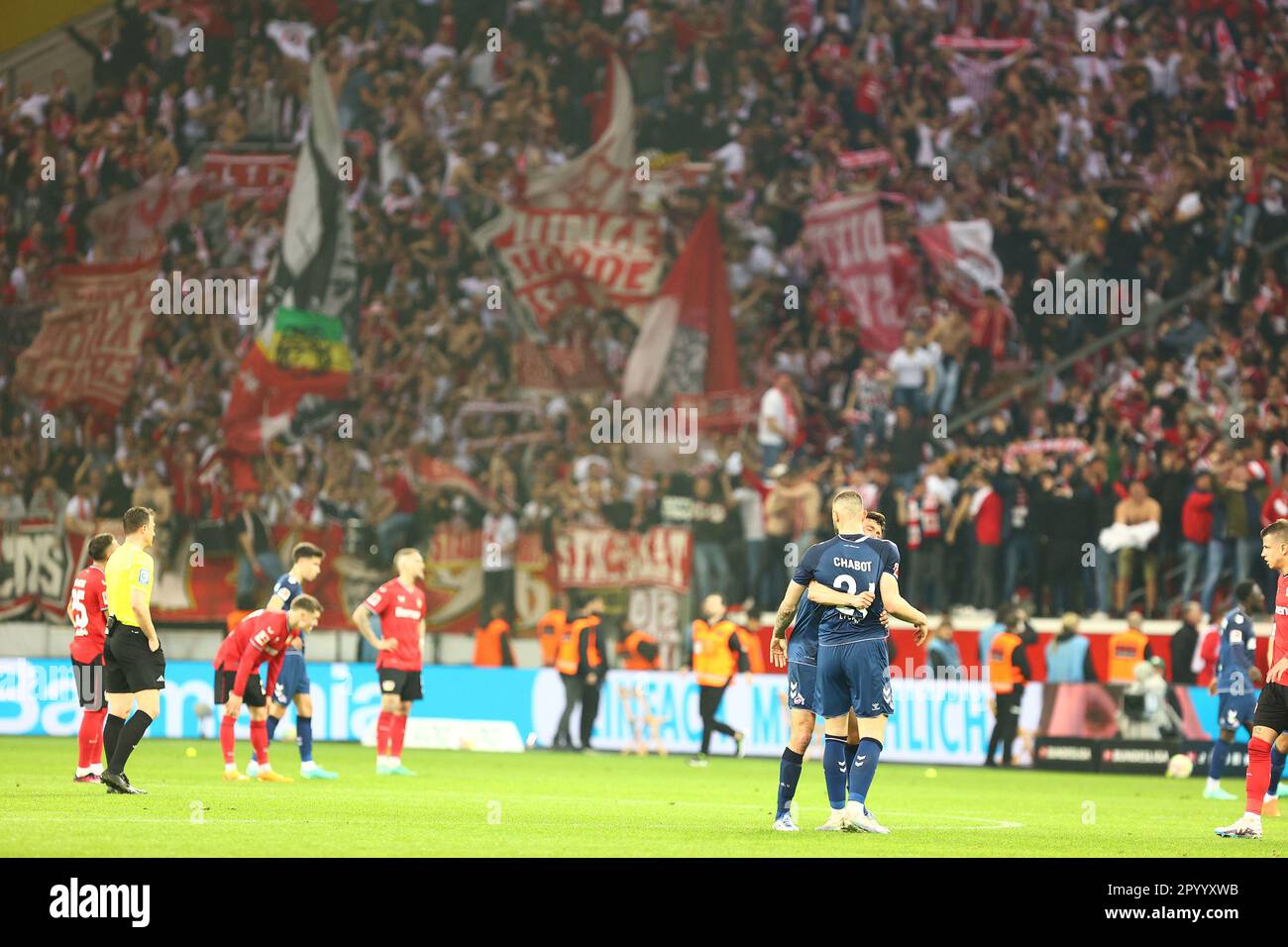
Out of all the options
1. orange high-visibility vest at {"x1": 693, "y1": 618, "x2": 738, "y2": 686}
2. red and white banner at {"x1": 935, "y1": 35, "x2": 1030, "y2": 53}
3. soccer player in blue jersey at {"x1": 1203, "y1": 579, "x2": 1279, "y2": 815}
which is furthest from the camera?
red and white banner at {"x1": 935, "y1": 35, "x2": 1030, "y2": 53}

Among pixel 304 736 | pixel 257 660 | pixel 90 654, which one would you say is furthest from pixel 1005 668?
pixel 90 654

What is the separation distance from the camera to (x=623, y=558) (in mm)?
26375

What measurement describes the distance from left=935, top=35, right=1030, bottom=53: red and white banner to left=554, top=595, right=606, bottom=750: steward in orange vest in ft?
38.8

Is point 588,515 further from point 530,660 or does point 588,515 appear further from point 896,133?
point 896,133

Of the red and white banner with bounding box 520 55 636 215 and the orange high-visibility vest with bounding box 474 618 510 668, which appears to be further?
the red and white banner with bounding box 520 55 636 215

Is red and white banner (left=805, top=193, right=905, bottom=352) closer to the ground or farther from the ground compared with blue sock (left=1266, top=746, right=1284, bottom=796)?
farther from the ground

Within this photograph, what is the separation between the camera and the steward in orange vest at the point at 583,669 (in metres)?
25.1

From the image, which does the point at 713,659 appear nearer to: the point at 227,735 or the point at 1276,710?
the point at 227,735

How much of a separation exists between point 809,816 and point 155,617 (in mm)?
14502

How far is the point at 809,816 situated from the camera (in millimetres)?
14445

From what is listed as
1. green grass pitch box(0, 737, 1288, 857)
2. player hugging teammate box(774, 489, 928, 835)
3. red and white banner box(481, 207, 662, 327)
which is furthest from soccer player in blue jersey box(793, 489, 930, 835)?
red and white banner box(481, 207, 662, 327)

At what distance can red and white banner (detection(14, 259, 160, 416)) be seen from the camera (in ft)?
98.0

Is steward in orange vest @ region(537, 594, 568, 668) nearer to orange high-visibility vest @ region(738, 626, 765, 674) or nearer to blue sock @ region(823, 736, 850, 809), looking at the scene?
orange high-visibility vest @ region(738, 626, 765, 674)
